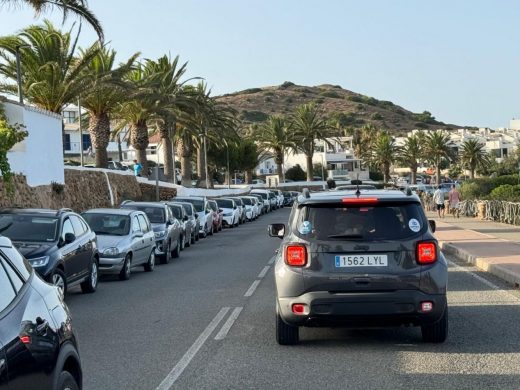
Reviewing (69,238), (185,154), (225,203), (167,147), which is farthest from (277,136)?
(69,238)

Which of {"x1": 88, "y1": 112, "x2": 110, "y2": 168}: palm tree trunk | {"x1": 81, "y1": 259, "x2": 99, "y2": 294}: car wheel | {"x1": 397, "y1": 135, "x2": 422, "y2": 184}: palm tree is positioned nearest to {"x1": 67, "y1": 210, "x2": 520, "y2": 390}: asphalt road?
{"x1": 81, "y1": 259, "x2": 99, "y2": 294}: car wheel

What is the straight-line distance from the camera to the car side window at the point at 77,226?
14.0 m

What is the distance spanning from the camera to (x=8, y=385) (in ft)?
12.4

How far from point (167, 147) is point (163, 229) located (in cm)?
3066

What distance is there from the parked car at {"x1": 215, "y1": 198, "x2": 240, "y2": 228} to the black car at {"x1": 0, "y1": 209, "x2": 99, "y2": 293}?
27.1 metres

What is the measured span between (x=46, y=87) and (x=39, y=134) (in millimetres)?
3292

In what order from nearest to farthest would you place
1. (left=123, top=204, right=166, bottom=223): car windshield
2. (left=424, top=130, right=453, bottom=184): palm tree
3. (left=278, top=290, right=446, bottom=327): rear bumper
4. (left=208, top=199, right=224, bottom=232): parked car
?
(left=278, top=290, right=446, bottom=327): rear bumper < (left=123, top=204, right=166, bottom=223): car windshield < (left=208, top=199, right=224, bottom=232): parked car < (left=424, top=130, right=453, bottom=184): palm tree

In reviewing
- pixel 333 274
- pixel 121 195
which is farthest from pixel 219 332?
pixel 121 195

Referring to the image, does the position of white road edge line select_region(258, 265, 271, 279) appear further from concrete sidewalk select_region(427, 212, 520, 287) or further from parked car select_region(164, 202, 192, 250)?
parked car select_region(164, 202, 192, 250)

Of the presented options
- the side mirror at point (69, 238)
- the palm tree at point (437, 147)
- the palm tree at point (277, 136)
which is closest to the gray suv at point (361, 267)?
the side mirror at point (69, 238)

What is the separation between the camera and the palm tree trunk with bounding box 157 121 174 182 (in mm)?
50062

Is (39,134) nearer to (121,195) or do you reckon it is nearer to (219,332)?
(121,195)

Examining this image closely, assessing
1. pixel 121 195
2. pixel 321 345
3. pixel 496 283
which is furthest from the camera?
pixel 121 195

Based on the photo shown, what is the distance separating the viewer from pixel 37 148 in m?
29.6
